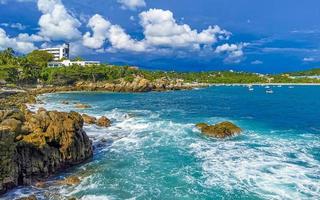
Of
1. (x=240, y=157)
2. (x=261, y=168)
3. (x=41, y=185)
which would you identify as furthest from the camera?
(x=240, y=157)

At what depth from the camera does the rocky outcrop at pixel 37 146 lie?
2666cm

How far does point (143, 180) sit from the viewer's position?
30.5m

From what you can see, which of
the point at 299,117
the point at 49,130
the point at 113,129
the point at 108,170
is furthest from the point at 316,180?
the point at 299,117

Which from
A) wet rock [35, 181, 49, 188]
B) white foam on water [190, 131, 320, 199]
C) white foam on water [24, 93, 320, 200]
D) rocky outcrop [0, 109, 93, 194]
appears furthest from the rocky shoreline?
white foam on water [190, 131, 320, 199]

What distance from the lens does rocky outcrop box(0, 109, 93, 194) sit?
87.5ft

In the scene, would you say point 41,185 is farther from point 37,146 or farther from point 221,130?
point 221,130

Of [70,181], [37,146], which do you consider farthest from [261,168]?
[37,146]

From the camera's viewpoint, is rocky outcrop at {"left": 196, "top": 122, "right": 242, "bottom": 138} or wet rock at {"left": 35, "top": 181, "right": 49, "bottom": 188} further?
rocky outcrop at {"left": 196, "top": 122, "right": 242, "bottom": 138}

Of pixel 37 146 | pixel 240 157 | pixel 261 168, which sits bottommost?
pixel 261 168

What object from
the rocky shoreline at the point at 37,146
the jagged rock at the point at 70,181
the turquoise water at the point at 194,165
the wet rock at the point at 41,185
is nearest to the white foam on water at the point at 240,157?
the turquoise water at the point at 194,165

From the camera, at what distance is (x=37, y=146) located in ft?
99.7

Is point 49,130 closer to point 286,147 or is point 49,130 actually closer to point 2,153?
point 2,153

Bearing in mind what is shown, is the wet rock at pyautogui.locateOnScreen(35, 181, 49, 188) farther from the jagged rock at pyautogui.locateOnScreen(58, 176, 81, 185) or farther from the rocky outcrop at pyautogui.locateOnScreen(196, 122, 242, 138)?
the rocky outcrop at pyautogui.locateOnScreen(196, 122, 242, 138)

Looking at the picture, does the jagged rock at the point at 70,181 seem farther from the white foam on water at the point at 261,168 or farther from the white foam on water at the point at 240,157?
the white foam on water at the point at 261,168
